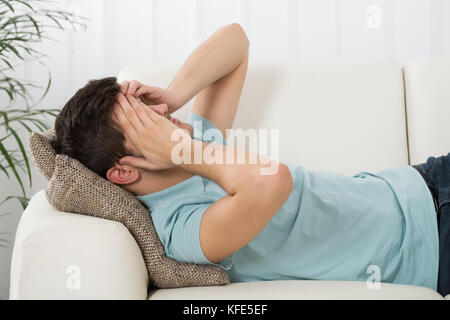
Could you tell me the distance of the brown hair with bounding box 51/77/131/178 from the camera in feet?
3.28

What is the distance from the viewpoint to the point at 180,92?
4.10 feet

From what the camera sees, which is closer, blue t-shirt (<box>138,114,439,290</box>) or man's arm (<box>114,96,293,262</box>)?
man's arm (<box>114,96,293,262</box>)

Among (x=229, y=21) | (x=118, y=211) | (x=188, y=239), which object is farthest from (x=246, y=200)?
(x=229, y=21)

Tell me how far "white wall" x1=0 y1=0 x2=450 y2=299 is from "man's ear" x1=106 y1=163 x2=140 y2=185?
98 cm

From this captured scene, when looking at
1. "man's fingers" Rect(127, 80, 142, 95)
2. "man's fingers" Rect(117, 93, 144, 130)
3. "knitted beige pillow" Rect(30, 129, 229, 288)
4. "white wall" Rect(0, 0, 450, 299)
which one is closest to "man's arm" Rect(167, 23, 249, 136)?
"man's fingers" Rect(127, 80, 142, 95)

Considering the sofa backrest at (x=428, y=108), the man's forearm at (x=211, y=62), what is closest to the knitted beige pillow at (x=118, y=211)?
the man's forearm at (x=211, y=62)

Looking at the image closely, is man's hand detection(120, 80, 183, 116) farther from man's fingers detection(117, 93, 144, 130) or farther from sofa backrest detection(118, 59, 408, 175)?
sofa backrest detection(118, 59, 408, 175)

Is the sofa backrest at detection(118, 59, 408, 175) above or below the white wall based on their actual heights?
below

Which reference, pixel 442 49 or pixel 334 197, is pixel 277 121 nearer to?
pixel 334 197

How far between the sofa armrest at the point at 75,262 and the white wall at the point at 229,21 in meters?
1.13

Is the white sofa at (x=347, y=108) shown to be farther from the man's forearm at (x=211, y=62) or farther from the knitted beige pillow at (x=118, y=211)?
the knitted beige pillow at (x=118, y=211)

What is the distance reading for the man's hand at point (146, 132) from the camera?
37.4 inches

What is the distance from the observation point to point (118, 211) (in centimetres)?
98

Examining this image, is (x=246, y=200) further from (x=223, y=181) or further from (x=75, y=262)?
(x=75, y=262)
